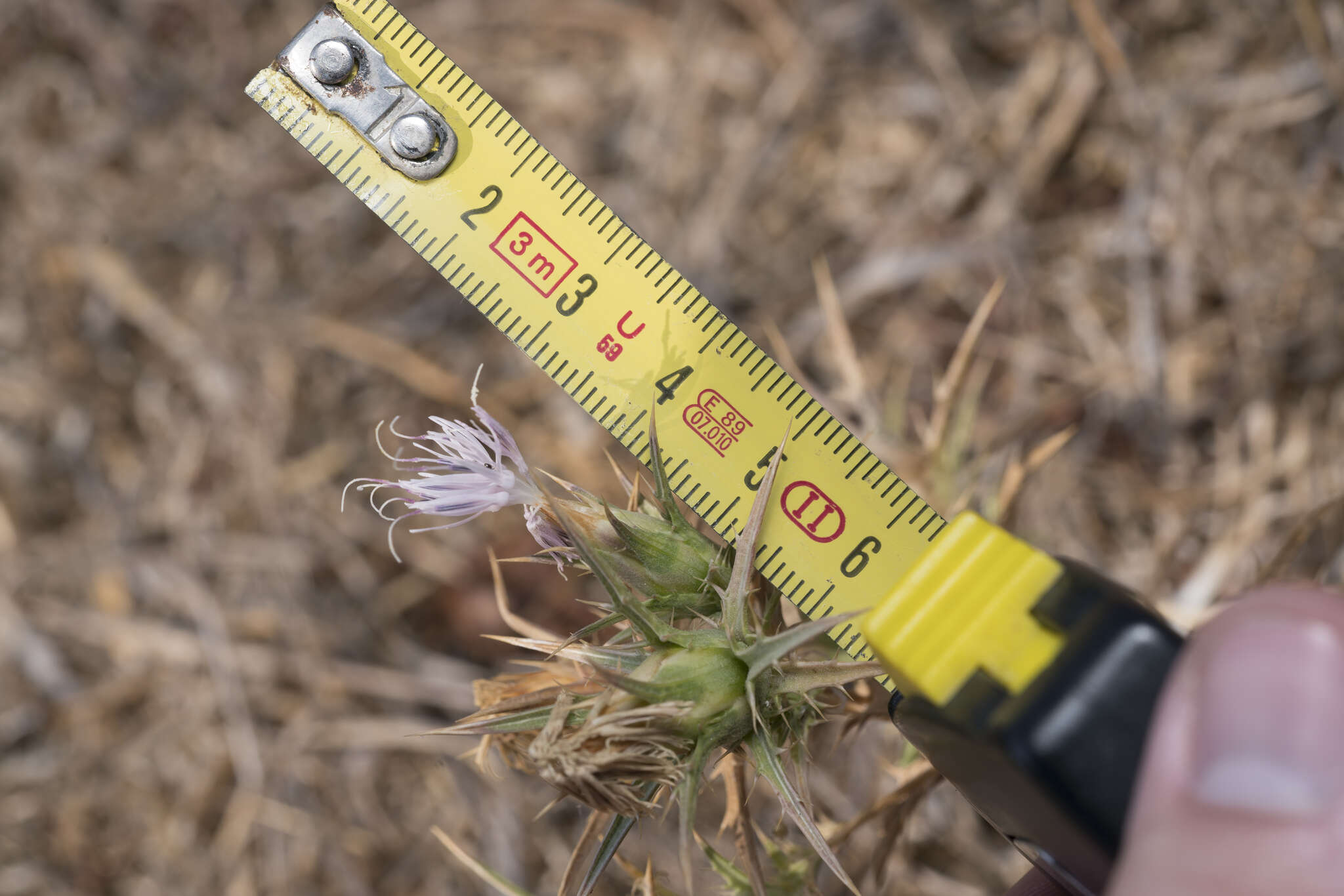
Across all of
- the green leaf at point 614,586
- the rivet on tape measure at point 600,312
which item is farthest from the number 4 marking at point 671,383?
the green leaf at point 614,586

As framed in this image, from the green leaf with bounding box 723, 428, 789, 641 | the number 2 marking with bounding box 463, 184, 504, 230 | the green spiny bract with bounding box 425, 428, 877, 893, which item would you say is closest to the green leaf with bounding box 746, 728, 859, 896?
the green spiny bract with bounding box 425, 428, 877, 893

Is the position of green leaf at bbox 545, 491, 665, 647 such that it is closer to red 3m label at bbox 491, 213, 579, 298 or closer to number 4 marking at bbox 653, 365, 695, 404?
number 4 marking at bbox 653, 365, 695, 404

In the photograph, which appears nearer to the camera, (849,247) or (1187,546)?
(1187,546)

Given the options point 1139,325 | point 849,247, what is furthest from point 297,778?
point 1139,325

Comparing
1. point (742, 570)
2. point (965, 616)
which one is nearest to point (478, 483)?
point (742, 570)

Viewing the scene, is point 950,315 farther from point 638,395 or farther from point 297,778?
point 297,778

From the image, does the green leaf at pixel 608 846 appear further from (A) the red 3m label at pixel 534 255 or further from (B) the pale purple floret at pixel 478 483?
(A) the red 3m label at pixel 534 255
